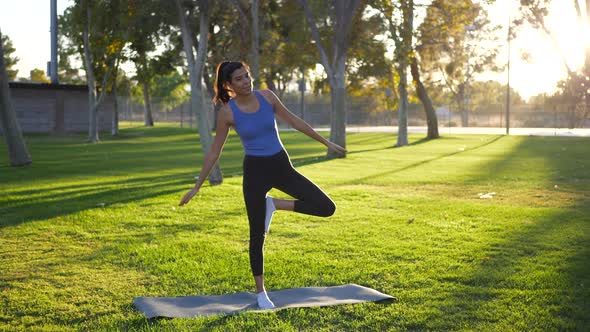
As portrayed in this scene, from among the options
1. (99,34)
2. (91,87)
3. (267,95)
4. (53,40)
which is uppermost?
(53,40)

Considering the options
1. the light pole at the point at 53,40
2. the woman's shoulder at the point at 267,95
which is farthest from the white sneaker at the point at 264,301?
the light pole at the point at 53,40

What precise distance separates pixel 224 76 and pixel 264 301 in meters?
1.96

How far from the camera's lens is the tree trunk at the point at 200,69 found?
15.4 m

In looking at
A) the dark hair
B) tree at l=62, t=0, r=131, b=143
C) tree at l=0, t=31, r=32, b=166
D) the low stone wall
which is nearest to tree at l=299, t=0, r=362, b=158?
tree at l=62, t=0, r=131, b=143

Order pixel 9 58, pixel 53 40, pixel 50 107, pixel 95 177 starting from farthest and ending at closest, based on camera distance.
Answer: pixel 9 58 < pixel 50 107 < pixel 53 40 < pixel 95 177

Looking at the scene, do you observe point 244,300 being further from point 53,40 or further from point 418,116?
point 418,116

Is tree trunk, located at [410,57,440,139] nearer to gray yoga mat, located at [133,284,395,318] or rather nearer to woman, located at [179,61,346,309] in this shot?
gray yoga mat, located at [133,284,395,318]

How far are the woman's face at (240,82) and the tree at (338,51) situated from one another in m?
17.4

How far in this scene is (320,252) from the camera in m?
8.52

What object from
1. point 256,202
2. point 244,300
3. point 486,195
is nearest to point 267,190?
point 256,202

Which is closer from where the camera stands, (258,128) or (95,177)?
(258,128)

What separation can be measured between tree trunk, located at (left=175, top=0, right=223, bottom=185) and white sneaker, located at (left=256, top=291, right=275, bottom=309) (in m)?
9.47

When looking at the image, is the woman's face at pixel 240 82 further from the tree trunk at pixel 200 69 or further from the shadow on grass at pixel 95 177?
the tree trunk at pixel 200 69

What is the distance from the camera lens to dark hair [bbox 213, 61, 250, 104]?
5855 mm
